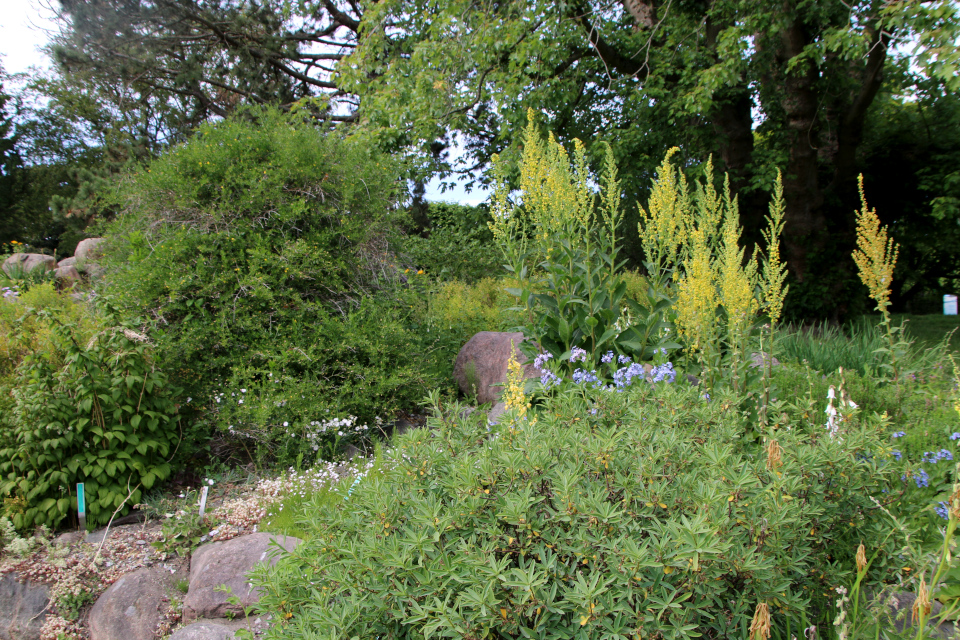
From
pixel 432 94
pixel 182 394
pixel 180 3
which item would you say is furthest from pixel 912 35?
pixel 180 3

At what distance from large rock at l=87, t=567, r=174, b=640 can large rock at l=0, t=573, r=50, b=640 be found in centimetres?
30

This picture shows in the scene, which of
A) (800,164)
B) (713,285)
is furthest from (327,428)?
(800,164)

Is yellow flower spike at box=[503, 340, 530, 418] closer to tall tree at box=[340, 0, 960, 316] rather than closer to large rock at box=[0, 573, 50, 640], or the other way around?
large rock at box=[0, 573, 50, 640]

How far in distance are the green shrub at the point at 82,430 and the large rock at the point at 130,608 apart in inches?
23.8

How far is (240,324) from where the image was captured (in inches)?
171

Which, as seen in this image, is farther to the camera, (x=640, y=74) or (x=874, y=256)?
(x=640, y=74)

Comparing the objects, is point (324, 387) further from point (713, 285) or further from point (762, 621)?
point (762, 621)

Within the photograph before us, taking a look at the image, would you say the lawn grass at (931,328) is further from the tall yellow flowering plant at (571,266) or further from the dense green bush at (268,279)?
the dense green bush at (268,279)

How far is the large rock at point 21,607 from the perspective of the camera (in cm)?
298

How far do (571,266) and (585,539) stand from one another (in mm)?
2537

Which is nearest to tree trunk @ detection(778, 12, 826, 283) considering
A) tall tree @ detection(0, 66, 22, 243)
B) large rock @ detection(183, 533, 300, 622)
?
large rock @ detection(183, 533, 300, 622)

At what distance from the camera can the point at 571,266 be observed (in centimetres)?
376

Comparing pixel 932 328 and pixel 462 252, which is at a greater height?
pixel 462 252

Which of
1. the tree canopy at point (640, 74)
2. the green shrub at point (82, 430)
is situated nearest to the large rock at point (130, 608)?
the green shrub at point (82, 430)
